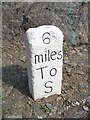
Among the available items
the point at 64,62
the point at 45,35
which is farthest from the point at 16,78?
the point at 45,35

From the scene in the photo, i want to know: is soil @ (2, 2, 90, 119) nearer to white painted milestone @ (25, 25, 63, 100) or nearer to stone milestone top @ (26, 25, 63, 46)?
white painted milestone @ (25, 25, 63, 100)

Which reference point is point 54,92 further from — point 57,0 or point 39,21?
point 57,0

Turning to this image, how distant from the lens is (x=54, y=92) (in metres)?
3.88

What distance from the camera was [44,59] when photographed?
3551mm

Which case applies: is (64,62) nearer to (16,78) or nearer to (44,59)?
(16,78)

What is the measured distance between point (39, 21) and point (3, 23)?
0.56m

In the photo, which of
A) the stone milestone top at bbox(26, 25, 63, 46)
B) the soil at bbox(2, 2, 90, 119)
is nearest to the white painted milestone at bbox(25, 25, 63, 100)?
the stone milestone top at bbox(26, 25, 63, 46)

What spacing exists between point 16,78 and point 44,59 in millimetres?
710

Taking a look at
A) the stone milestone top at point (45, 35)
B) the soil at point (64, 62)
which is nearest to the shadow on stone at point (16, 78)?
the soil at point (64, 62)

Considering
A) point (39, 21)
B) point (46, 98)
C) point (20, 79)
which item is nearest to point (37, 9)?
point (39, 21)

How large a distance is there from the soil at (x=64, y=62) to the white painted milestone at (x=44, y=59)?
0.16m

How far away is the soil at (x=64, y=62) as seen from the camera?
12.4 ft

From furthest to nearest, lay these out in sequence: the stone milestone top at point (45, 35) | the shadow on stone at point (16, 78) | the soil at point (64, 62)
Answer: the shadow on stone at point (16, 78)
the soil at point (64, 62)
the stone milestone top at point (45, 35)

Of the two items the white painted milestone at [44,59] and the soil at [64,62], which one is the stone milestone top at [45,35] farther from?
the soil at [64,62]
